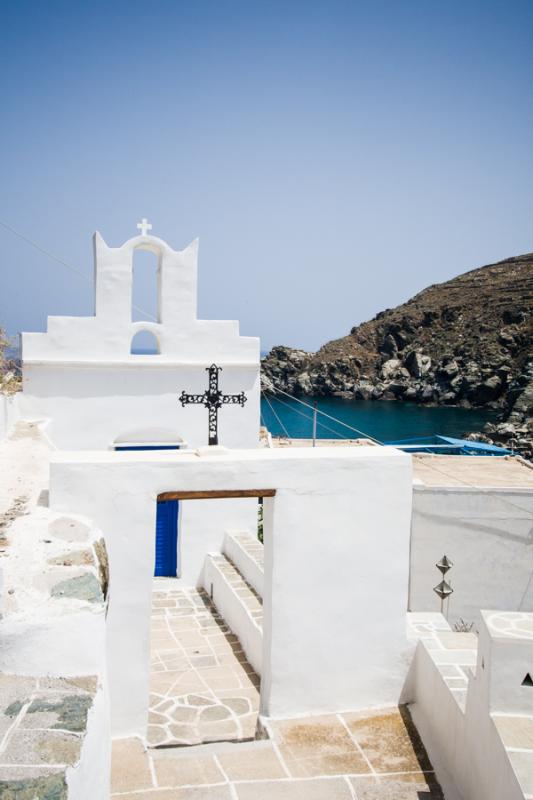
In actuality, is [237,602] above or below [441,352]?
below

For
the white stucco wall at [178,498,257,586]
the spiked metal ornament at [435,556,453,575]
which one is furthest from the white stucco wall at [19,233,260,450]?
the spiked metal ornament at [435,556,453,575]

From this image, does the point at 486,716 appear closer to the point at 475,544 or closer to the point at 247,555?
the point at 247,555

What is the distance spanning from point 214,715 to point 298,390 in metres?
75.1

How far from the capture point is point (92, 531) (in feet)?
16.5

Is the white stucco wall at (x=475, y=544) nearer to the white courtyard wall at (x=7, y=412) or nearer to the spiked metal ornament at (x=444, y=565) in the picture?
the spiked metal ornament at (x=444, y=565)

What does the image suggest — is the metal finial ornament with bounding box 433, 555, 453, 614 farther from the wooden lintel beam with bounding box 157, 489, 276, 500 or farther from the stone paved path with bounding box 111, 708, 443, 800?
the wooden lintel beam with bounding box 157, 489, 276, 500

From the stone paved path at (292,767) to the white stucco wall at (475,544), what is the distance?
493cm

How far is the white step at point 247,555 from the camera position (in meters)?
8.38

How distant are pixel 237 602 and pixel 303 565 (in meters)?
2.65

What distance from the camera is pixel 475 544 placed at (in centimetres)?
1066

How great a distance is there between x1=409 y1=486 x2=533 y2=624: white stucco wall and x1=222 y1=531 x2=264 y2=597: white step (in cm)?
290

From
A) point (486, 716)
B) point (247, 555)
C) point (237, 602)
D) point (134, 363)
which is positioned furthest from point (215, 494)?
point (134, 363)

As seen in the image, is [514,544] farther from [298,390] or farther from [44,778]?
[298,390]

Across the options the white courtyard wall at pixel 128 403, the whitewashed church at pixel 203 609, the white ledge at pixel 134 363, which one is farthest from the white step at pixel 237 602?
the white ledge at pixel 134 363
